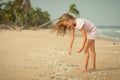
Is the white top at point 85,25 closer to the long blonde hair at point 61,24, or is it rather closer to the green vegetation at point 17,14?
the long blonde hair at point 61,24

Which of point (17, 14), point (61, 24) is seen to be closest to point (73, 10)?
point (17, 14)

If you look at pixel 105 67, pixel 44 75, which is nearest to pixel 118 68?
pixel 105 67

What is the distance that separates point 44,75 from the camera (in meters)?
6.79

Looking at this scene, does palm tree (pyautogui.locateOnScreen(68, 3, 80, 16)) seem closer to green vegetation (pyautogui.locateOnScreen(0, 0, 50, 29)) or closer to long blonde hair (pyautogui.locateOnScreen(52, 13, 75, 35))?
green vegetation (pyautogui.locateOnScreen(0, 0, 50, 29))

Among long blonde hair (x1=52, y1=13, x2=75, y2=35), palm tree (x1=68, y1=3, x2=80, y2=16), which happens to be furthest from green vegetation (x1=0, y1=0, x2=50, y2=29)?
long blonde hair (x1=52, y1=13, x2=75, y2=35)

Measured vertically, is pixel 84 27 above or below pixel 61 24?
below

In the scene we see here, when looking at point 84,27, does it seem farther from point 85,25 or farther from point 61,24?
point 61,24

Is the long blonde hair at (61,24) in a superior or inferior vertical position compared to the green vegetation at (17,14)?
inferior

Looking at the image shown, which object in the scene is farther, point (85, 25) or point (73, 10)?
point (73, 10)

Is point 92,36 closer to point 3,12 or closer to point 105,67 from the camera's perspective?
point 105,67

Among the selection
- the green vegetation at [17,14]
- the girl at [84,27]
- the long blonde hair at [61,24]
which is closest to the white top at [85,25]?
the girl at [84,27]

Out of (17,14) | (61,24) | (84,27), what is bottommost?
(84,27)

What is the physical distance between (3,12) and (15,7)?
2599 millimetres

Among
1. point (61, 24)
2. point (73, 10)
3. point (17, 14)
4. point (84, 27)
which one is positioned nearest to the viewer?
point (84, 27)
